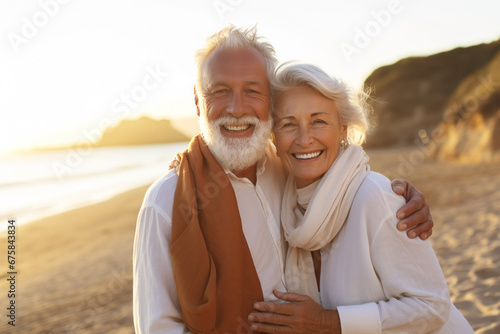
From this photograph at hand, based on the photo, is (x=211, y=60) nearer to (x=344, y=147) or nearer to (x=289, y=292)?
(x=344, y=147)

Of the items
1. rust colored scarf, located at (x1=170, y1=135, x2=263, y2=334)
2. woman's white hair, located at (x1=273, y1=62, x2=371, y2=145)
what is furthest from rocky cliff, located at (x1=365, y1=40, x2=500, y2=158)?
rust colored scarf, located at (x1=170, y1=135, x2=263, y2=334)

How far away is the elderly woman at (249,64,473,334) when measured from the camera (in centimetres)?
216

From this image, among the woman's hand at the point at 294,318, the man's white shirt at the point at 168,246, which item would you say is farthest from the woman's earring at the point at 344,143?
the woman's hand at the point at 294,318

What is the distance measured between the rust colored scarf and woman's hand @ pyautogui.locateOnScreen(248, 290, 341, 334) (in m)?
0.09

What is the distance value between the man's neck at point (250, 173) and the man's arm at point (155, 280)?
23.3 inches

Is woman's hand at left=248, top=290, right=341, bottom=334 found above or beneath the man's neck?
beneath

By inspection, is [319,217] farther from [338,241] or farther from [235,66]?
[235,66]

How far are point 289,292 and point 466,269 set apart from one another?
3.57 metres

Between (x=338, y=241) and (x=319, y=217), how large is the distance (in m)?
0.22

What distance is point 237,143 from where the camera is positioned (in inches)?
100

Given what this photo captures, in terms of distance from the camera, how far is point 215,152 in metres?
2.56

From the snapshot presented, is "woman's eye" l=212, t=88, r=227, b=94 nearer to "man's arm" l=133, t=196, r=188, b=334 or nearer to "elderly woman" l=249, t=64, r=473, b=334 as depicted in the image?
"elderly woman" l=249, t=64, r=473, b=334

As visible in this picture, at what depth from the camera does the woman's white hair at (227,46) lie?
8.58 ft

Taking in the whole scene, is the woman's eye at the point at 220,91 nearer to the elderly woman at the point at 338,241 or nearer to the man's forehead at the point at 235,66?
the man's forehead at the point at 235,66
